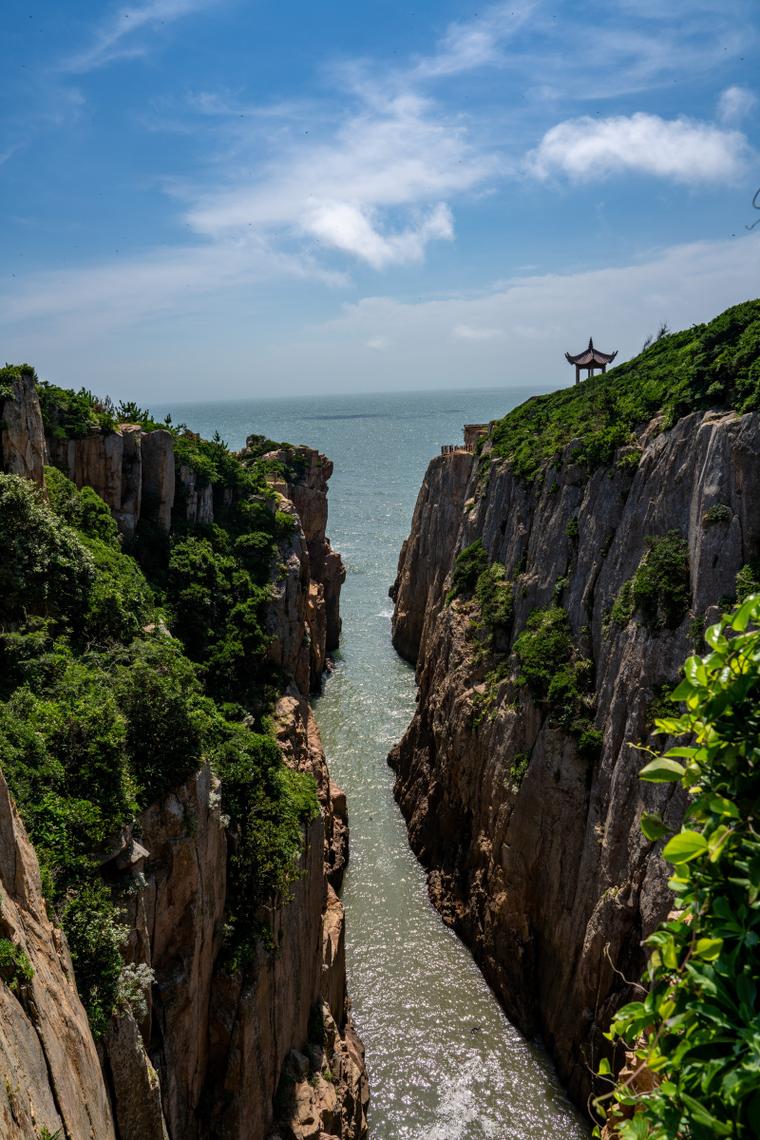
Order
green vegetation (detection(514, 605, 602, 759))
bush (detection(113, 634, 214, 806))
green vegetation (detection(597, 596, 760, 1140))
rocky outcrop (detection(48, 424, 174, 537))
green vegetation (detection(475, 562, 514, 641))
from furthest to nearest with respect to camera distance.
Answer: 1. rocky outcrop (detection(48, 424, 174, 537))
2. green vegetation (detection(475, 562, 514, 641))
3. green vegetation (detection(514, 605, 602, 759))
4. bush (detection(113, 634, 214, 806))
5. green vegetation (detection(597, 596, 760, 1140))

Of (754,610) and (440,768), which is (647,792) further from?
(754,610)

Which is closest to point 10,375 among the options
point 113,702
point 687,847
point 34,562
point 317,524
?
point 34,562

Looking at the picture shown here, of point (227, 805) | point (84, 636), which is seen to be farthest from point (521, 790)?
point (84, 636)

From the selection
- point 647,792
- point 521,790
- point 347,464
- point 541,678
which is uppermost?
point 347,464

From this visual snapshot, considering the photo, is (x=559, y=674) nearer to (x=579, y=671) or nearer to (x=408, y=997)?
(x=579, y=671)

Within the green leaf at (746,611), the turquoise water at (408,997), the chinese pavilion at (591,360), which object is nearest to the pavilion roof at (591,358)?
the chinese pavilion at (591,360)

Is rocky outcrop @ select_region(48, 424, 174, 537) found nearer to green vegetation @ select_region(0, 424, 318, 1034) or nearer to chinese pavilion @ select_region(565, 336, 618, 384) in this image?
green vegetation @ select_region(0, 424, 318, 1034)

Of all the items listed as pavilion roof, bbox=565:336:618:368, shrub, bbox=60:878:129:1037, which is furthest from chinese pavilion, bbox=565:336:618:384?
shrub, bbox=60:878:129:1037
